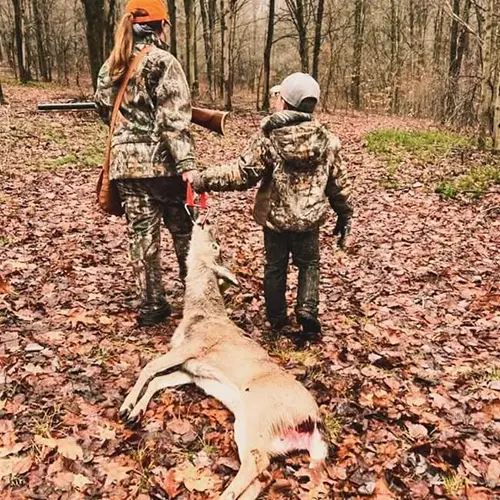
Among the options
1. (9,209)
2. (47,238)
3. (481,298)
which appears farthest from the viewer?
(9,209)

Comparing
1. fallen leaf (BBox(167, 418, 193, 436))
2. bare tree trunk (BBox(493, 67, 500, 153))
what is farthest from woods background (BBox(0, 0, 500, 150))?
fallen leaf (BBox(167, 418, 193, 436))

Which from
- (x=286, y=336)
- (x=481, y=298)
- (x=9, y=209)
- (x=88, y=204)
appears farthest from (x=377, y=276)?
(x=9, y=209)

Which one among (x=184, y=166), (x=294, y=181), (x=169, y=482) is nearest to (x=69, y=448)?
(x=169, y=482)

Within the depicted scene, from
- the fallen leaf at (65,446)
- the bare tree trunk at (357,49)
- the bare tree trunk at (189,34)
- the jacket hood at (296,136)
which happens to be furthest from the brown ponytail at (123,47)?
the bare tree trunk at (357,49)

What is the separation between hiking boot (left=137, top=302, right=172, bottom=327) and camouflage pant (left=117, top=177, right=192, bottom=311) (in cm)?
4

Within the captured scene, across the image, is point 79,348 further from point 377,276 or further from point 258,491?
point 377,276

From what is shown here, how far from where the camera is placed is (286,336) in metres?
5.41

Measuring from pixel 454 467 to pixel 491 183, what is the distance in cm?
866

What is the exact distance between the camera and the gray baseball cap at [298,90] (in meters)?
4.53

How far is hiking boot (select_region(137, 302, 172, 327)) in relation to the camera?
5.33 metres

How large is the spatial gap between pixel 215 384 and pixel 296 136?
6.78ft

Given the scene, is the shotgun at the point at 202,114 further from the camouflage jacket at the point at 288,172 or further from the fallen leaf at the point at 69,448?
the fallen leaf at the point at 69,448

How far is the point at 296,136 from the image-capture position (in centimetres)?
453

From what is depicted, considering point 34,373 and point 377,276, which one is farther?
point 377,276
